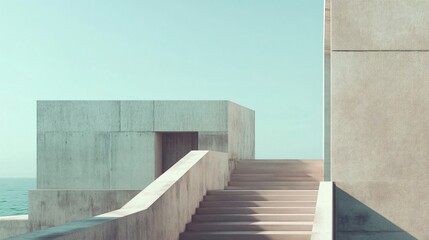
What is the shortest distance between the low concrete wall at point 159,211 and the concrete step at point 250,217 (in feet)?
0.85

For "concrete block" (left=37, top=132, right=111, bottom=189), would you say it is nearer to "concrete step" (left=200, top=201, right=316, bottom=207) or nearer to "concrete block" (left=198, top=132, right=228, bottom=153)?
"concrete block" (left=198, top=132, right=228, bottom=153)

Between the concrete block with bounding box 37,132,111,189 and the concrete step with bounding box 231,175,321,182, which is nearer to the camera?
the concrete step with bounding box 231,175,321,182

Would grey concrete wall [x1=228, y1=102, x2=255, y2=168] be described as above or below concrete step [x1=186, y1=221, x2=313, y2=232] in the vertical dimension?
above

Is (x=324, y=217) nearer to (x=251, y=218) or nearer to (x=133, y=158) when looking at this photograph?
(x=251, y=218)

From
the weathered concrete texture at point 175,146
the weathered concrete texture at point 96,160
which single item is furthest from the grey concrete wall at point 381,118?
the weathered concrete texture at point 175,146

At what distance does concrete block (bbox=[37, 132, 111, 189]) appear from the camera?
1747 cm

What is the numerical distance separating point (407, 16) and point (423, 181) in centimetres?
286

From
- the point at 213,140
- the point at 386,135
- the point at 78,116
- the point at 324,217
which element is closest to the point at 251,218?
the point at 324,217

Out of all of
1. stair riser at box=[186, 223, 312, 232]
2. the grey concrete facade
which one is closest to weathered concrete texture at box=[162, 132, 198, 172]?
the grey concrete facade

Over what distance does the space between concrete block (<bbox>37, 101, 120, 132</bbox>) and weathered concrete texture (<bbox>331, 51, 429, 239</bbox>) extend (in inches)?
324

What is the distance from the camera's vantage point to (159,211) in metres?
7.66

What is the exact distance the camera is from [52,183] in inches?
701

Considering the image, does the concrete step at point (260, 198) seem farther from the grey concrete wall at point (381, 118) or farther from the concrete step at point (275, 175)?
the concrete step at point (275, 175)

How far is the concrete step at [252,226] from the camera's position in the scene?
8711 millimetres
